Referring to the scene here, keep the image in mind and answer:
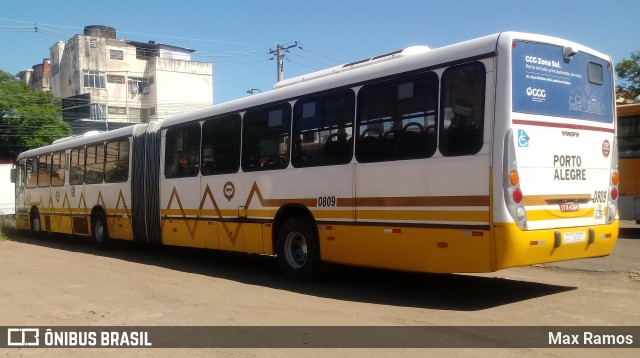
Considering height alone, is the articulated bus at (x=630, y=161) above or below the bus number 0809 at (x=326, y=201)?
above

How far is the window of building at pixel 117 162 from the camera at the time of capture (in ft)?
47.9

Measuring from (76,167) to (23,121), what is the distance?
3108 cm

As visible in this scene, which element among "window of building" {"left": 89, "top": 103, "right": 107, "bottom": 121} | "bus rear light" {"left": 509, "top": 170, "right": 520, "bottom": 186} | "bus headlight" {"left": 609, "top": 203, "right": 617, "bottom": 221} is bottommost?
"bus headlight" {"left": 609, "top": 203, "right": 617, "bottom": 221}

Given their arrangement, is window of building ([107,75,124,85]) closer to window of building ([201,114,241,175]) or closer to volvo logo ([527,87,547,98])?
window of building ([201,114,241,175])

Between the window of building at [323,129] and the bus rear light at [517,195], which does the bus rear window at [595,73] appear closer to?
the bus rear light at [517,195]

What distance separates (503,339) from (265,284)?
15.0ft

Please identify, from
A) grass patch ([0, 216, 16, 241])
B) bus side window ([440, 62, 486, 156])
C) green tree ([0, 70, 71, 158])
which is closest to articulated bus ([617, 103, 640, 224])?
bus side window ([440, 62, 486, 156])

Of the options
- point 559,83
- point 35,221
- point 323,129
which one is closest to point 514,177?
point 559,83

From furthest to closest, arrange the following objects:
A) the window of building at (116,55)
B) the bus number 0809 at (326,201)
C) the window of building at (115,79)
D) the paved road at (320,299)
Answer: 1. the window of building at (116,55)
2. the window of building at (115,79)
3. the bus number 0809 at (326,201)
4. the paved road at (320,299)

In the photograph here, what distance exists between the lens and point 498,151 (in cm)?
673

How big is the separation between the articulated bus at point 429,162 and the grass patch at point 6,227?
12976mm

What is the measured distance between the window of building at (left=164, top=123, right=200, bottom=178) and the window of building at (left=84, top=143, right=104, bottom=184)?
11.9 feet

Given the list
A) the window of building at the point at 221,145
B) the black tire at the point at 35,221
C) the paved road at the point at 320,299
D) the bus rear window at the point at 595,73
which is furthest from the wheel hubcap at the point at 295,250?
the black tire at the point at 35,221

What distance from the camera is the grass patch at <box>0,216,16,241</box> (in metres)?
20.8
